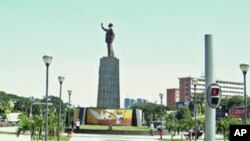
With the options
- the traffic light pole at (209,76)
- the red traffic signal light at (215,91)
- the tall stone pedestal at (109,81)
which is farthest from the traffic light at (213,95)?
the tall stone pedestal at (109,81)

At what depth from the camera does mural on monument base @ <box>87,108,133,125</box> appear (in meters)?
65.4

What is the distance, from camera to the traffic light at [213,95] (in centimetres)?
1001

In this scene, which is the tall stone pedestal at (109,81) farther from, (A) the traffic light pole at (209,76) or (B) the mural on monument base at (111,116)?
(A) the traffic light pole at (209,76)

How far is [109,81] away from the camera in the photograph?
6669 centimetres

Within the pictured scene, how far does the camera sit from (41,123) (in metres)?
26.9

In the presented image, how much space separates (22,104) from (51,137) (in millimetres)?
123636

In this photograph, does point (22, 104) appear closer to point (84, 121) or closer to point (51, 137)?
point (84, 121)

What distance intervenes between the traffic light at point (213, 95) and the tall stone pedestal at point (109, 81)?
56.4 metres

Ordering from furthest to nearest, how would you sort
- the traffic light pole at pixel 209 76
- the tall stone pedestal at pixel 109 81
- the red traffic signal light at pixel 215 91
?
the tall stone pedestal at pixel 109 81
the traffic light pole at pixel 209 76
the red traffic signal light at pixel 215 91

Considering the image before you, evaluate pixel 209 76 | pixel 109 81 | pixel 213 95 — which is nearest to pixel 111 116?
pixel 109 81

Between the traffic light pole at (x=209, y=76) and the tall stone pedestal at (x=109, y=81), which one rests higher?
the tall stone pedestal at (x=109, y=81)

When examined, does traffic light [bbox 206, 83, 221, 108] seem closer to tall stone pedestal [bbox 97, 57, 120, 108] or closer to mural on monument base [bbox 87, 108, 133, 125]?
mural on monument base [bbox 87, 108, 133, 125]

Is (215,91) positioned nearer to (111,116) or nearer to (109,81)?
(111,116)

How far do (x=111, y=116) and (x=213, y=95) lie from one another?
55.9m
